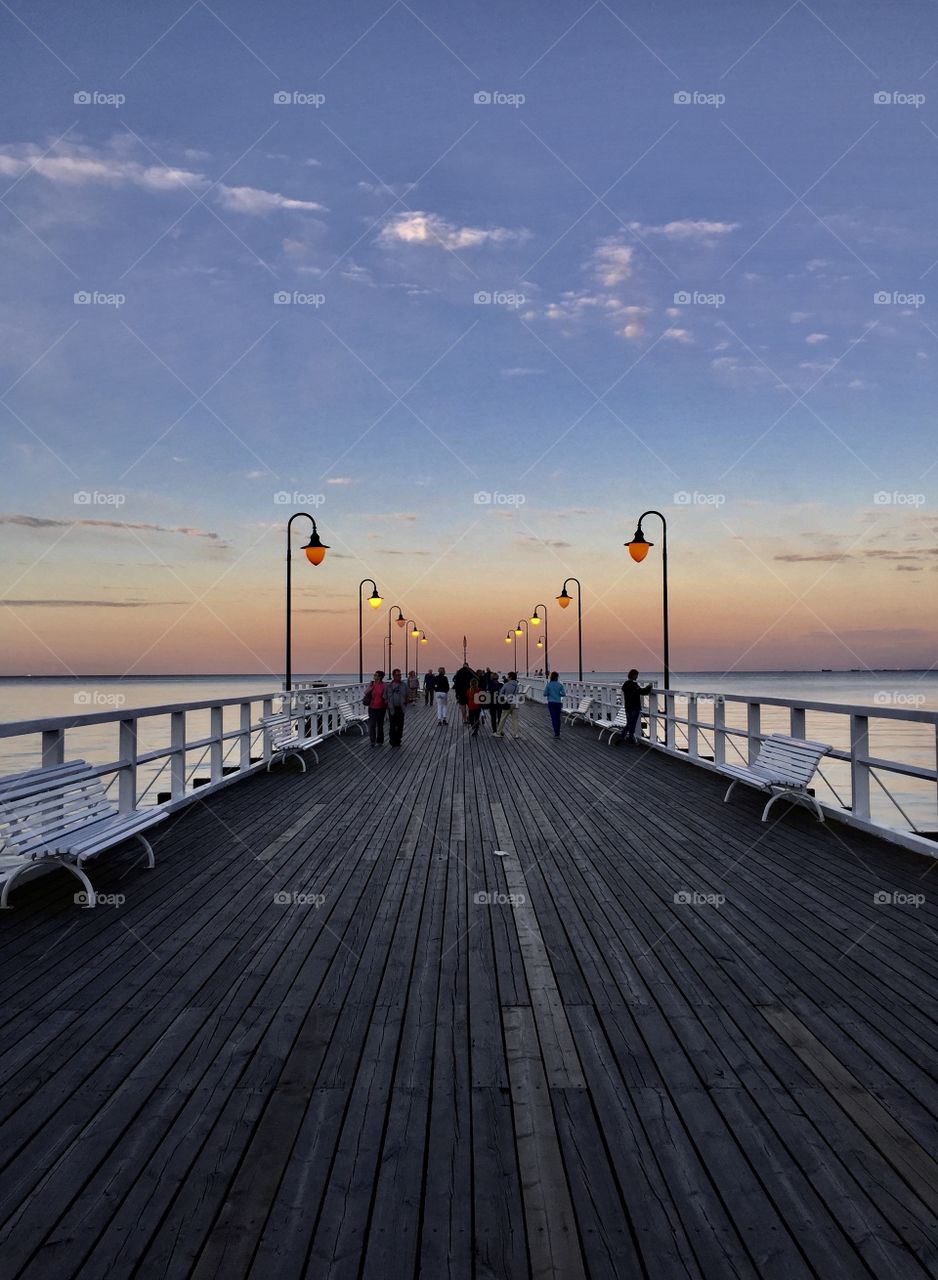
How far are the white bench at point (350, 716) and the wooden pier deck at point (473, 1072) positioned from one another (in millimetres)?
16807

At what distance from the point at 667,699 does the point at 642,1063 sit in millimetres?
13724

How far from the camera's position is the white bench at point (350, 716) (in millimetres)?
24453

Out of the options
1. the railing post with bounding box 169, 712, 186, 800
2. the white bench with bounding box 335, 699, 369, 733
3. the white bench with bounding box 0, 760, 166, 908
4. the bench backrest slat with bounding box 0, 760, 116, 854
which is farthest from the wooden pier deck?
Result: the white bench with bounding box 335, 699, 369, 733

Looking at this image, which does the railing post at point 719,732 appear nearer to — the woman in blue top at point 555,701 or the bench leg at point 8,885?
the woman in blue top at point 555,701

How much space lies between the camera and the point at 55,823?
6543 millimetres

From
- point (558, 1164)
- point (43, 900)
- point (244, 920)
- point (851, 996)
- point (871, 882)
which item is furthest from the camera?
point (871, 882)

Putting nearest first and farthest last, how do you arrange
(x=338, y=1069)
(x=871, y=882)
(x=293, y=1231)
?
(x=293, y=1231)
(x=338, y=1069)
(x=871, y=882)

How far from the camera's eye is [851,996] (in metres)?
4.55

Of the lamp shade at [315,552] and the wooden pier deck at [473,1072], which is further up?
the lamp shade at [315,552]

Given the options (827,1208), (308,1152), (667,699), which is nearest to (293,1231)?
(308,1152)

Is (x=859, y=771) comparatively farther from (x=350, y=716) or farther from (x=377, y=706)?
(x=350, y=716)

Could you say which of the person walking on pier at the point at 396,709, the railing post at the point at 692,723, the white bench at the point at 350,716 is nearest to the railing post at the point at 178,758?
the railing post at the point at 692,723

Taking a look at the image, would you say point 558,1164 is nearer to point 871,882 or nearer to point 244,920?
point 244,920

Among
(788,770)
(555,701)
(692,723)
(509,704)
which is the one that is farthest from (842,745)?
(788,770)
